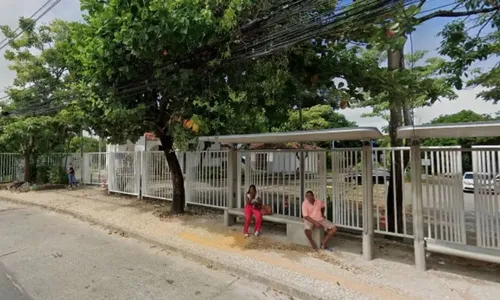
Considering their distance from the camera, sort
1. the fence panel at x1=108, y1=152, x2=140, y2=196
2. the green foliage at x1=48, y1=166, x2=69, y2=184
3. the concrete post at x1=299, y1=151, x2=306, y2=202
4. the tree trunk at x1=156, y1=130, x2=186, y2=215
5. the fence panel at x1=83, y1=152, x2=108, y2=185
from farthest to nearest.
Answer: the green foliage at x1=48, y1=166, x2=69, y2=184 → the fence panel at x1=83, y1=152, x2=108, y2=185 → the fence panel at x1=108, y1=152, x2=140, y2=196 → the tree trunk at x1=156, y1=130, x2=186, y2=215 → the concrete post at x1=299, y1=151, x2=306, y2=202

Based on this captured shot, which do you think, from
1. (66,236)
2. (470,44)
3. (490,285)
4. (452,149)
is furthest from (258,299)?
(470,44)

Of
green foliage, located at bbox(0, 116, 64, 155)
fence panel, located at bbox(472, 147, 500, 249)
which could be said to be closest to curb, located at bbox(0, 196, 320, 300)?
fence panel, located at bbox(472, 147, 500, 249)

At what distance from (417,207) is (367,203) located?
818 millimetres

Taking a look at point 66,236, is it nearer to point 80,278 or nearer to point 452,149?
point 80,278

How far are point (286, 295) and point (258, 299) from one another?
0.43m

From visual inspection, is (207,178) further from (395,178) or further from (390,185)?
(395,178)

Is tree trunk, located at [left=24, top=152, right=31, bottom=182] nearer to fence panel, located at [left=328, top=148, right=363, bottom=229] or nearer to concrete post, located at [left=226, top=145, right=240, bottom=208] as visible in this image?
concrete post, located at [left=226, top=145, right=240, bottom=208]

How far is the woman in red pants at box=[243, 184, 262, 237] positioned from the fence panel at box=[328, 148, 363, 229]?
1.72 metres

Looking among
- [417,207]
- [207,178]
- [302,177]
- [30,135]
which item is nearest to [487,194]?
[417,207]

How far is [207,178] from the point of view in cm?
998

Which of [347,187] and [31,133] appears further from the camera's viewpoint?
[31,133]

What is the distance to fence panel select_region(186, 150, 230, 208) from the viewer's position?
30.3 ft

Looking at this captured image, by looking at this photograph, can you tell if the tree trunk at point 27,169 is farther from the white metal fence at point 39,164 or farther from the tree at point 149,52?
the tree at point 149,52

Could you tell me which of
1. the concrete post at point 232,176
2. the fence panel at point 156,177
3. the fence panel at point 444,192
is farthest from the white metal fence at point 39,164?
the fence panel at point 444,192
